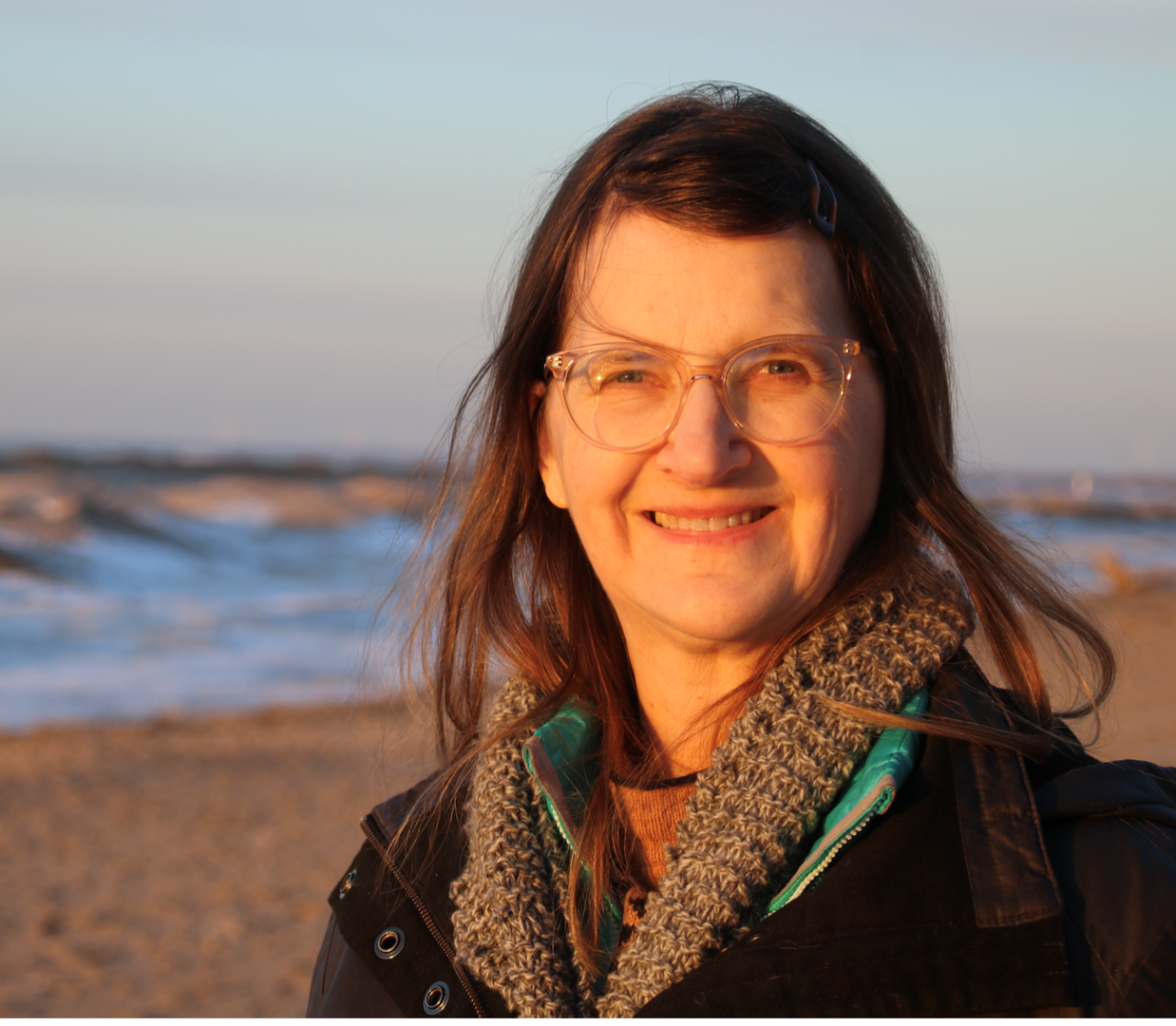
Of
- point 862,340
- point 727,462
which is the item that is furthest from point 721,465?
point 862,340

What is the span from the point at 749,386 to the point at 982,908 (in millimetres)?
790

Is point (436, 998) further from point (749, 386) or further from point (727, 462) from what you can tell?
point (749, 386)

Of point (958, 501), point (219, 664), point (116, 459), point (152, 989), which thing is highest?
point (958, 501)

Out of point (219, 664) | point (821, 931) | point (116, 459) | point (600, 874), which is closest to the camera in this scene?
point (821, 931)

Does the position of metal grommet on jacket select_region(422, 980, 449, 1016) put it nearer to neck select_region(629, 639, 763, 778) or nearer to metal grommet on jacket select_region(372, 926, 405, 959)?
metal grommet on jacket select_region(372, 926, 405, 959)

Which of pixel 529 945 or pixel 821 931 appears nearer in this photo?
pixel 821 931

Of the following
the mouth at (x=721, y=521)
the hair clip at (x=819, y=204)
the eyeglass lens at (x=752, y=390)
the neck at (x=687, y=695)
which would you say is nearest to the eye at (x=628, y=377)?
the eyeglass lens at (x=752, y=390)

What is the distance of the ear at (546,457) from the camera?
214cm

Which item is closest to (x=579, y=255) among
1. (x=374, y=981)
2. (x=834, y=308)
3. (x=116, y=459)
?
(x=834, y=308)

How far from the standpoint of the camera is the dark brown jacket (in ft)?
4.54

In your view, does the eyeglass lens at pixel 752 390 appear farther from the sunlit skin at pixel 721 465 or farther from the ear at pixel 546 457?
the ear at pixel 546 457

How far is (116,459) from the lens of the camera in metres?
34.6

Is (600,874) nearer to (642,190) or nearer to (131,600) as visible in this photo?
(642,190)

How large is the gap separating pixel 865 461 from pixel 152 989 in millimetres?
4432
